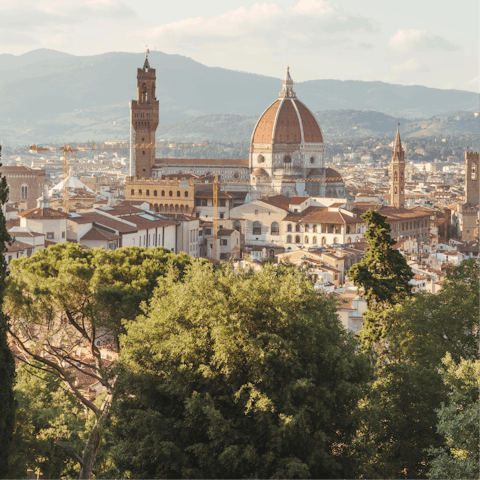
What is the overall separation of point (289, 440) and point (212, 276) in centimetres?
281

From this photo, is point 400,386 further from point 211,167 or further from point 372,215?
point 211,167

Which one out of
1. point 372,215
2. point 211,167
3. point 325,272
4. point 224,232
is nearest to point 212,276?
point 372,215

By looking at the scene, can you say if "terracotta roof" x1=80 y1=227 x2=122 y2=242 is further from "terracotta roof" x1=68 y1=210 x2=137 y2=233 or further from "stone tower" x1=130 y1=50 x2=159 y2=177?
"stone tower" x1=130 y1=50 x2=159 y2=177

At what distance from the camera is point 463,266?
18.7 m

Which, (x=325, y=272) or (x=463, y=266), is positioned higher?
(x=463, y=266)

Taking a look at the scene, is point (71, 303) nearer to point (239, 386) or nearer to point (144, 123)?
point (239, 386)

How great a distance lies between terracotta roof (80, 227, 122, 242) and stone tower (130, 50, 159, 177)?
32351 mm

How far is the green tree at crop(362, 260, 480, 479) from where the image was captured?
13.7 meters

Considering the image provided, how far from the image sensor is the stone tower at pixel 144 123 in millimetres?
80062

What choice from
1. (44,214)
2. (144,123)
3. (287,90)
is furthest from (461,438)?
(287,90)

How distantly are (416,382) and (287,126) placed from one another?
7096 cm

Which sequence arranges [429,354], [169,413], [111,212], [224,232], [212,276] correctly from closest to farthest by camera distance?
[169,413] < [212,276] < [429,354] < [111,212] < [224,232]

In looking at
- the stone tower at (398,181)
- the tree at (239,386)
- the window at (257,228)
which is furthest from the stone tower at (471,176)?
the tree at (239,386)

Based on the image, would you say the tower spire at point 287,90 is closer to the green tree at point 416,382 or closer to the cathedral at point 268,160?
the cathedral at point 268,160
